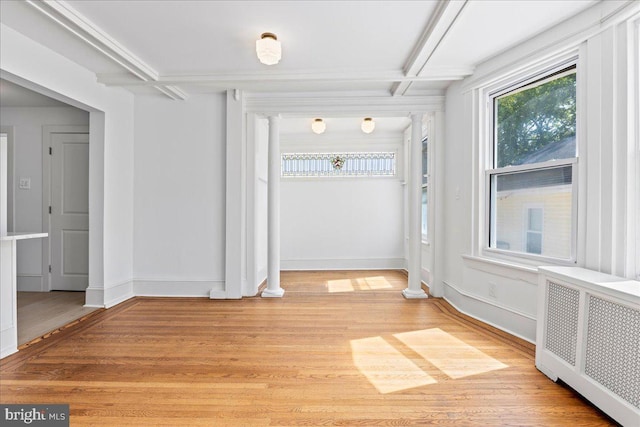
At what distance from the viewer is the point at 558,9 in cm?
230

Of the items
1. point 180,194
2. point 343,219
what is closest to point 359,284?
point 343,219

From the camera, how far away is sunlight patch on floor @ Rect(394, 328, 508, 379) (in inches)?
86.9

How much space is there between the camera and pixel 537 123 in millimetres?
2717

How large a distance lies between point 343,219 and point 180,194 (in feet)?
9.16

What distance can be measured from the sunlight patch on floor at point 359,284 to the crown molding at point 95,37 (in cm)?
322

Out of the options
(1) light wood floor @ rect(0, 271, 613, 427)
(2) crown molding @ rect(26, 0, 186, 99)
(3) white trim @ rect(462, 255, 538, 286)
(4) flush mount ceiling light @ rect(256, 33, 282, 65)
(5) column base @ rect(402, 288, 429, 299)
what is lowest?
(1) light wood floor @ rect(0, 271, 613, 427)

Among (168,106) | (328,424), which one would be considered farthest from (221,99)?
(328,424)

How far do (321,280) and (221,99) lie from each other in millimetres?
2858

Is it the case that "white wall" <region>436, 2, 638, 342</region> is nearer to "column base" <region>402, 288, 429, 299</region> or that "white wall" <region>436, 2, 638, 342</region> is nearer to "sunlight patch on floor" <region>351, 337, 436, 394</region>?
"column base" <region>402, 288, 429, 299</region>

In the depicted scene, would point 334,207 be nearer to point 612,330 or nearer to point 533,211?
point 533,211

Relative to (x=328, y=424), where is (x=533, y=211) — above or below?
above

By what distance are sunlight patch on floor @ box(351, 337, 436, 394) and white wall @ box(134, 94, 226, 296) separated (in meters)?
2.19

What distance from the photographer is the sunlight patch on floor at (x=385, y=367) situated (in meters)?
2.03

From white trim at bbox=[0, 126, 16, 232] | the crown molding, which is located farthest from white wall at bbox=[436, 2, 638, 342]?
white trim at bbox=[0, 126, 16, 232]
